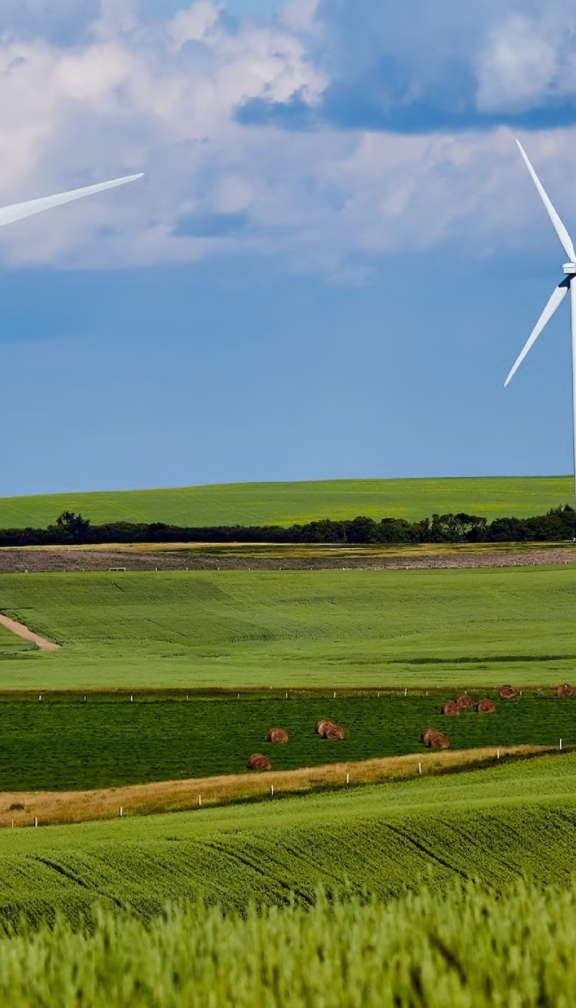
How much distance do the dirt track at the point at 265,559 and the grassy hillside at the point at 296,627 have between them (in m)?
3.32

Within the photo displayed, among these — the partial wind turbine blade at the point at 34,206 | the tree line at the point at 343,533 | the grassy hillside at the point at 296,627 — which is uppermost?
the partial wind turbine blade at the point at 34,206

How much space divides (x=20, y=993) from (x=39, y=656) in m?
83.3

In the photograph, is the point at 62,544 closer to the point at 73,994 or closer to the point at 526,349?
the point at 526,349

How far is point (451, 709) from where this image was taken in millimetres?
66750

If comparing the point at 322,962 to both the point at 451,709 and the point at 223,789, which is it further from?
the point at 451,709

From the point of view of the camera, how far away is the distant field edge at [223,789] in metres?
45.5

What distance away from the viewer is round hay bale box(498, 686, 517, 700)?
71312 millimetres

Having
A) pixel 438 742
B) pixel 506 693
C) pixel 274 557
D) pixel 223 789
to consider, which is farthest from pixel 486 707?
pixel 274 557

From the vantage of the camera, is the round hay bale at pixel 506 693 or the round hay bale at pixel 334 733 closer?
the round hay bale at pixel 334 733

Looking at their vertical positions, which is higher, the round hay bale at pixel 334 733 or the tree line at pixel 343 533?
the tree line at pixel 343 533

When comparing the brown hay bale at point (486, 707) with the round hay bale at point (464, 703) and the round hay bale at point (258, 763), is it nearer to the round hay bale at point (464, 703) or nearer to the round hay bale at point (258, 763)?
the round hay bale at point (464, 703)

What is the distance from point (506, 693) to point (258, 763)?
21392 mm

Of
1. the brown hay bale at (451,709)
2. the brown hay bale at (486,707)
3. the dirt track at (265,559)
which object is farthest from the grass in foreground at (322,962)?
the dirt track at (265,559)

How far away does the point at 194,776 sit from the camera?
5225cm
